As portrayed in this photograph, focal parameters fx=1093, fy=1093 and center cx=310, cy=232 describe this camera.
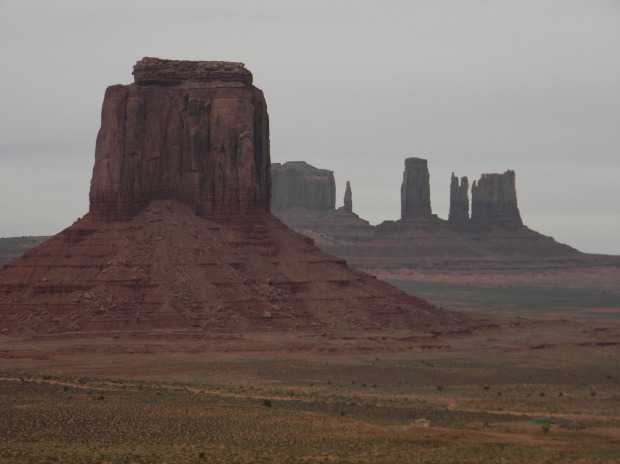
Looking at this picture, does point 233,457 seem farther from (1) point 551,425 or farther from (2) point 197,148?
(2) point 197,148

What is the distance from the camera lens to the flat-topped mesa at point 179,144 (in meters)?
89.8

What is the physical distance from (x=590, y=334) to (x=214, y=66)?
130 feet

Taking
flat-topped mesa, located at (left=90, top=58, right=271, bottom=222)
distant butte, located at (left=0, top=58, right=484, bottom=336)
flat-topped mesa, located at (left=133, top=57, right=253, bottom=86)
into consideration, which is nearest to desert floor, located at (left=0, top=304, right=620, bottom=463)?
Answer: distant butte, located at (left=0, top=58, right=484, bottom=336)

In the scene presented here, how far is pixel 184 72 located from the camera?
91.9 m

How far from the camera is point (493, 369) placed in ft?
228

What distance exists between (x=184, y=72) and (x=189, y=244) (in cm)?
1529

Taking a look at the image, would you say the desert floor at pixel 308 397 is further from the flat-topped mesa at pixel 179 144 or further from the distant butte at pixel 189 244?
the flat-topped mesa at pixel 179 144

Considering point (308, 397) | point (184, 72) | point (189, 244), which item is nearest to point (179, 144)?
point (184, 72)

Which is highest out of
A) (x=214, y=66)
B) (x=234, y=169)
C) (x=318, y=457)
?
(x=214, y=66)

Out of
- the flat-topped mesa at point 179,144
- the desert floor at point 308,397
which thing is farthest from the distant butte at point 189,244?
the desert floor at point 308,397

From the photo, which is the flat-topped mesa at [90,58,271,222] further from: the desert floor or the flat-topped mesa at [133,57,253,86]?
the desert floor

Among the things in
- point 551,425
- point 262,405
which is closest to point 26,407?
point 262,405

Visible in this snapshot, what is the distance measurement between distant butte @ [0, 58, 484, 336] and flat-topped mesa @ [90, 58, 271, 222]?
84mm

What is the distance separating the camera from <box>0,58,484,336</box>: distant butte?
8200 centimetres
